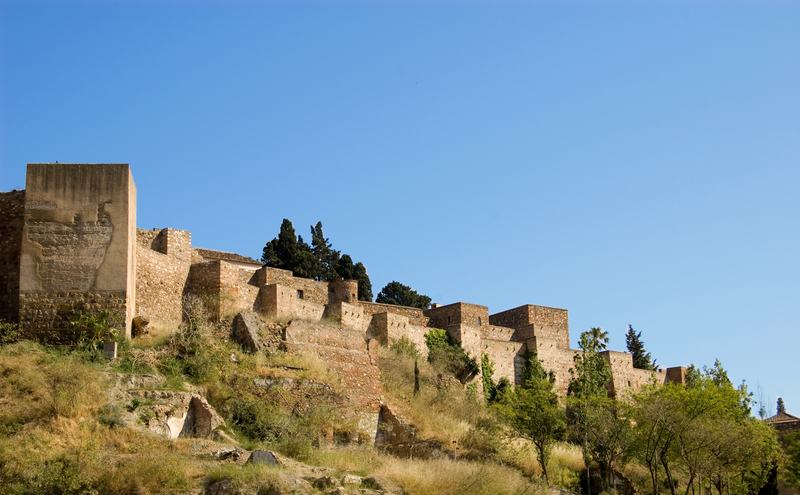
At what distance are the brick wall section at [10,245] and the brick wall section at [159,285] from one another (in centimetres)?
321

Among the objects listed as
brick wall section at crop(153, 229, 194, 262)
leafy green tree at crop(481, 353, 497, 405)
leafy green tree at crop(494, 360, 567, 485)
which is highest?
brick wall section at crop(153, 229, 194, 262)

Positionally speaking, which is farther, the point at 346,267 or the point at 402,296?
the point at 402,296

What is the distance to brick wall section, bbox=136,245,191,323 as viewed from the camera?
24750 millimetres

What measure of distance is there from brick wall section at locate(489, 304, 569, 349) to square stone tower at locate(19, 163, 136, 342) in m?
22.5

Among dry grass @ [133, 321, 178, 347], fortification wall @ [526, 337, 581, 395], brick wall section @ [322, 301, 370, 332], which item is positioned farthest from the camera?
fortification wall @ [526, 337, 581, 395]

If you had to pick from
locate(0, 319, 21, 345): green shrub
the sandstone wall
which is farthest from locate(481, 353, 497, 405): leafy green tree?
locate(0, 319, 21, 345): green shrub

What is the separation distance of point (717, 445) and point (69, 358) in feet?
57.9

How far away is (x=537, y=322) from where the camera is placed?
4094cm

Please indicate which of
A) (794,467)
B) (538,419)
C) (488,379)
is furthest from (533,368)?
(538,419)

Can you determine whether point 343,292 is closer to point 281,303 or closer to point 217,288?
point 281,303

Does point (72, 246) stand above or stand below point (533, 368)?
above

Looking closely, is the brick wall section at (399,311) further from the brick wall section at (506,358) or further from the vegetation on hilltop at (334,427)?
the brick wall section at (506,358)

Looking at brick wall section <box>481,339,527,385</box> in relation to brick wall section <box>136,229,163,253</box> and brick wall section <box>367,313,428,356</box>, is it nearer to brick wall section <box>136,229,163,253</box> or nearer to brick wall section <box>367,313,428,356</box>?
brick wall section <box>367,313,428,356</box>

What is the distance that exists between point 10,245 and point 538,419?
49.6 ft
